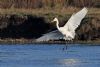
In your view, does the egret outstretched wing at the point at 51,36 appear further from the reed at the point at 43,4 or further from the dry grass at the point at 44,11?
the reed at the point at 43,4

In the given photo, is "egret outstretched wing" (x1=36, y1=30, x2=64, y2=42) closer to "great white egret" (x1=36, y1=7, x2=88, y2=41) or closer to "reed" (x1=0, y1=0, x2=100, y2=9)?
"great white egret" (x1=36, y1=7, x2=88, y2=41)

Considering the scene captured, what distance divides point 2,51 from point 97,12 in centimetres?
653

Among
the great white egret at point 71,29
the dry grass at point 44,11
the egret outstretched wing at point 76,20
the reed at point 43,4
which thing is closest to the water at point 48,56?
the great white egret at point 71,29

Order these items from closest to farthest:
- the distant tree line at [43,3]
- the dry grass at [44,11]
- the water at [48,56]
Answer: the water at [48,56]
the dry grass at [44,11]
the distant tree line at [43,3]

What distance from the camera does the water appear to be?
21.5 m

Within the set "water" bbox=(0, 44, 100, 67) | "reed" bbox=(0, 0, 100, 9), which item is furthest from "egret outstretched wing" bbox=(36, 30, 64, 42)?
"reed" bbox=(0, 0, 100, 9)

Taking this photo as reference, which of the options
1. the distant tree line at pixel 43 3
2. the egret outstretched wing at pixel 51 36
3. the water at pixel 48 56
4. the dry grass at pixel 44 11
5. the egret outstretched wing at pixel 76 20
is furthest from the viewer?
the distant tree line at pixel 43 3

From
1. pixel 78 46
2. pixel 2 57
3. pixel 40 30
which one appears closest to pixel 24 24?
pixel 40 30

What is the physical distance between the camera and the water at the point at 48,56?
2152 cm

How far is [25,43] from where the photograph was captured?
88.9ft

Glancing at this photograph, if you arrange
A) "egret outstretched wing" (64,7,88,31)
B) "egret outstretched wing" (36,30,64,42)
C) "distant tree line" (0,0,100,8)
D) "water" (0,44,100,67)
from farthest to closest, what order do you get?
"distant tree line" (0,0,100,8), "egret outstretched wing" (64,7,88,31), "water" (0,44,100,67), "egret outstretched wing" (36,30,64,42)

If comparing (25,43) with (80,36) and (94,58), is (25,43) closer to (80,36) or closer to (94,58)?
(80,36)

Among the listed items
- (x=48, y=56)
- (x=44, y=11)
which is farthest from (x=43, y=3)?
(x=48, y=56)

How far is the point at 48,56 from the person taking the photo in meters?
23.2
